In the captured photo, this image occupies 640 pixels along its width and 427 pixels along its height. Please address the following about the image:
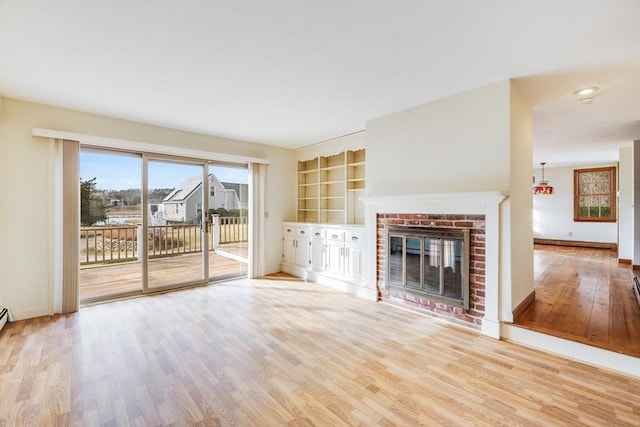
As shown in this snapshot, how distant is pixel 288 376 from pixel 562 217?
385 inches

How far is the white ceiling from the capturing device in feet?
5.94

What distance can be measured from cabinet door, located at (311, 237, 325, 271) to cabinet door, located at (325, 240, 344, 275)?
0.13m

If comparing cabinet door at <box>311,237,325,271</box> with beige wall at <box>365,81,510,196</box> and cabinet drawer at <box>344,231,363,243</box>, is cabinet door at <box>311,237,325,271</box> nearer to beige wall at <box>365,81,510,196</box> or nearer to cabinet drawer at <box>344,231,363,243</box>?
cabinet drawer at <box>344,231,363,243</box>

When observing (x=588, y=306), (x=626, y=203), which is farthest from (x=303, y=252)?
(x=626, y=203)

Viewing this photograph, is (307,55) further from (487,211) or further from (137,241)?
(137,241)

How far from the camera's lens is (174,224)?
447 cm

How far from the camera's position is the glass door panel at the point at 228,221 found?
4.89 metres

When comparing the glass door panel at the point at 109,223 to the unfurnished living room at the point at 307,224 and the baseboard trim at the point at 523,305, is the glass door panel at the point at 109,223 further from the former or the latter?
the baseboard trim at the point at 523,305

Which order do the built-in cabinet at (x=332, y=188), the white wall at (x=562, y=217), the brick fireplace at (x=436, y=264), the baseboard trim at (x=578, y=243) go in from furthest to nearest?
1. the white wall at (x=562, y=217)
2. the baseboard trim at (x=578, y=243)
3. the built-in cabinet at (x=332, y=188)
4. the brick fireplace at (x=436, y=264)

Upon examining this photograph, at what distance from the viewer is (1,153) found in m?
3.13

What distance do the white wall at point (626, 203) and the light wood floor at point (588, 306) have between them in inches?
16.6

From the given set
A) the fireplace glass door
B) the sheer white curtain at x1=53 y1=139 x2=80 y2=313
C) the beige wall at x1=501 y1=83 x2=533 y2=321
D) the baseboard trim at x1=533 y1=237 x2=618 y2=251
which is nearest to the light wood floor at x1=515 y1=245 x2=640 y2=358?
the beige wall at x1=501 y1=83 x2=533 y2=321

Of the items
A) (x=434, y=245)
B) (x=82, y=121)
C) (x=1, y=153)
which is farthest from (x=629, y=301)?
(x=1, y=153)

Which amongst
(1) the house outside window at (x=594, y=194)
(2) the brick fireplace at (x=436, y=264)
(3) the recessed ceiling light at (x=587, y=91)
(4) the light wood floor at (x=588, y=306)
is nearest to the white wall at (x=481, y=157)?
(2) the brick fireplace at (x=436, y=264)
